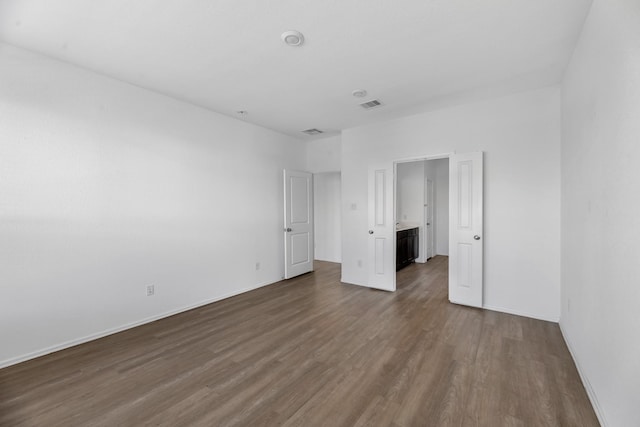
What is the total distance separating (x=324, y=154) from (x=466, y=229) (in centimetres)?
314

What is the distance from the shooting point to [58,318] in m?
2.67

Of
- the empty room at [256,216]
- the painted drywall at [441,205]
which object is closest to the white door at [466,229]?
the empty room at [256,216]

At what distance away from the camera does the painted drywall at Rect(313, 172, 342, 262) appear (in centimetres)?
694

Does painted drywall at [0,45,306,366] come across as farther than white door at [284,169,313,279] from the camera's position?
No

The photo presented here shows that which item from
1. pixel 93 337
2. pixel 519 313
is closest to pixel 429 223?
pixel 519 313

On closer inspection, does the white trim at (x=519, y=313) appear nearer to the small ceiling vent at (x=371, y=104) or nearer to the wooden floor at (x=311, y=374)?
the wooden floor at (x=311, y=374)

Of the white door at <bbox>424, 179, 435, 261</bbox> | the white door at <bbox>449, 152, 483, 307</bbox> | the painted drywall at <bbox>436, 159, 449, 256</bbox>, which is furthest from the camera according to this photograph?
the painted drywall at <bbox>436, 159, 449, 256</bbox>

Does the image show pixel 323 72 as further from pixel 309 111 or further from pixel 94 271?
pixel 94 271

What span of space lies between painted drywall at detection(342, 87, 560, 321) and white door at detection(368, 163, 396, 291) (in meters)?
0.76

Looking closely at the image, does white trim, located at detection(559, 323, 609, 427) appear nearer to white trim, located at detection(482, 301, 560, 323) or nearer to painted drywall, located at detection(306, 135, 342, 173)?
white trim, located at detection(482, 301, 560, 323)

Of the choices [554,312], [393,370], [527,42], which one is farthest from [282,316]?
[527,42]

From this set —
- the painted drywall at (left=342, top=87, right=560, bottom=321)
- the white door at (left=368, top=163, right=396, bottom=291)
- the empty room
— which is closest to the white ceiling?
the empty room

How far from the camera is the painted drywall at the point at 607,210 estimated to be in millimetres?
1344

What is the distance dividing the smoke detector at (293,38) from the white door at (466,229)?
2652mm
